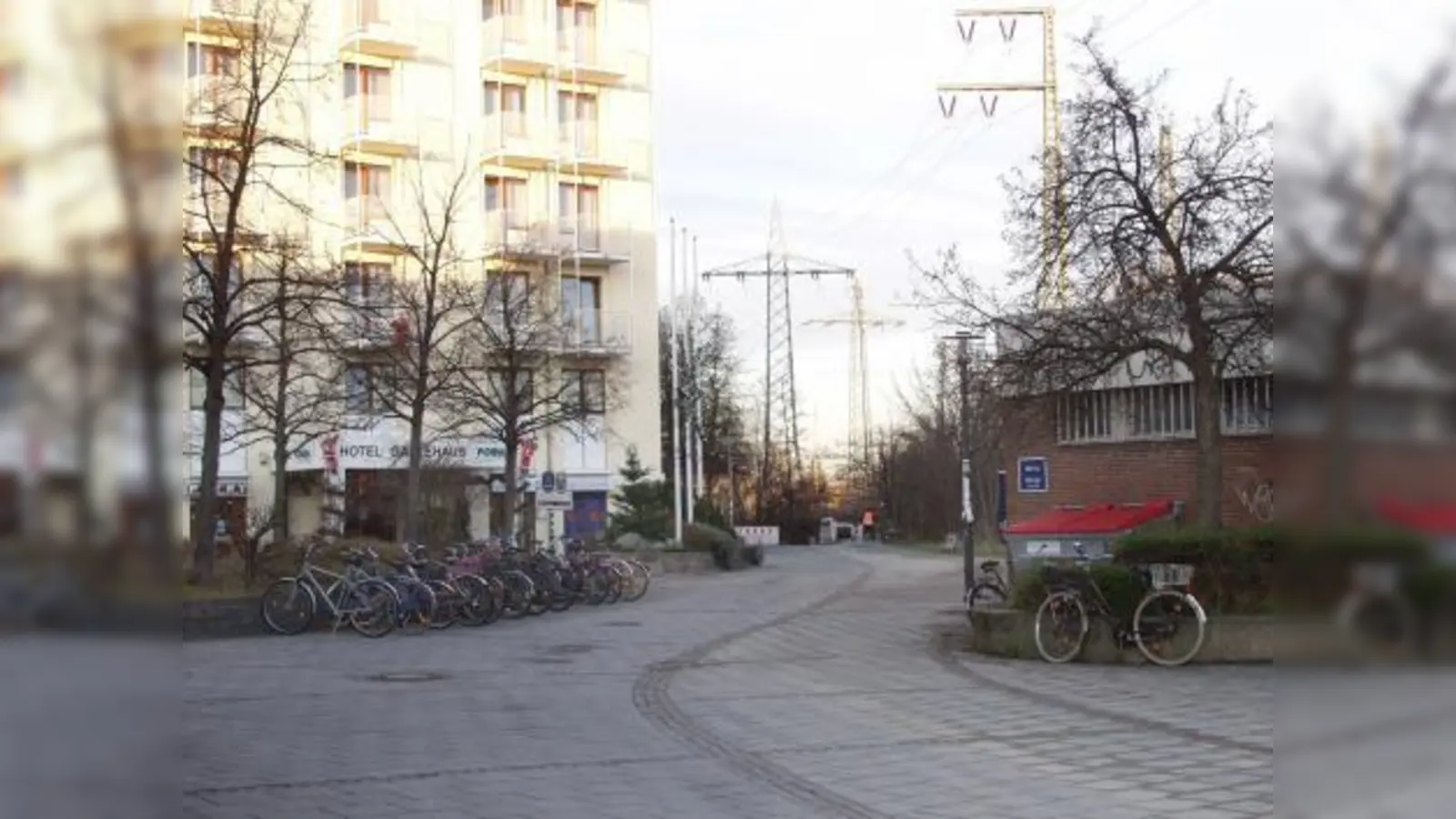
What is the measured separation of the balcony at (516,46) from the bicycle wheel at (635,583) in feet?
83.8

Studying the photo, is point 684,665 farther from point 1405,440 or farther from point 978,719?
point 1405,440

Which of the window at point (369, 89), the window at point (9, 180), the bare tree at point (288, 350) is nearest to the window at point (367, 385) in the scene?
the bare tree at point (288, 350)

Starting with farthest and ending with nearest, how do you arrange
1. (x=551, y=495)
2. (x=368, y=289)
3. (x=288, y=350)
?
(x=551, y=495) → (x=368, y=289) → (x=288, y=350)

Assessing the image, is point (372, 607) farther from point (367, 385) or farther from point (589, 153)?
point (589, 153)

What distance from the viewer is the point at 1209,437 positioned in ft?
56.6

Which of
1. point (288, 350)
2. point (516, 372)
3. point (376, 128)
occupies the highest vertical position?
point (376, 128)

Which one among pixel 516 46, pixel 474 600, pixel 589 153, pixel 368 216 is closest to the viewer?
pixel 474 600

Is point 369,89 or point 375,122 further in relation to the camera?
point 369,89

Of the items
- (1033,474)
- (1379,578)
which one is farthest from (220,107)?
(1379,578)

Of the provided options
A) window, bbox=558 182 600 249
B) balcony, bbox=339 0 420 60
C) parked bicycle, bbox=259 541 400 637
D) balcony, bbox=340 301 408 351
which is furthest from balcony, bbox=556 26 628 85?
parked bicycle, bbox=259 541 400 637

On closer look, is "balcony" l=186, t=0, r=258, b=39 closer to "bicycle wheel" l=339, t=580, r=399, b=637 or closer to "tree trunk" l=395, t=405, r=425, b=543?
"bicycle wheel" l=339, t=580, r=399, b=637

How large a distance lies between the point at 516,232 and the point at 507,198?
6.07 feet

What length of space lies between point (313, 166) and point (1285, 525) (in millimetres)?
24048

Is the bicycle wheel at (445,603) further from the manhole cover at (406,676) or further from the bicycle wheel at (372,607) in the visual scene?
the manhole cover at (406,676)
